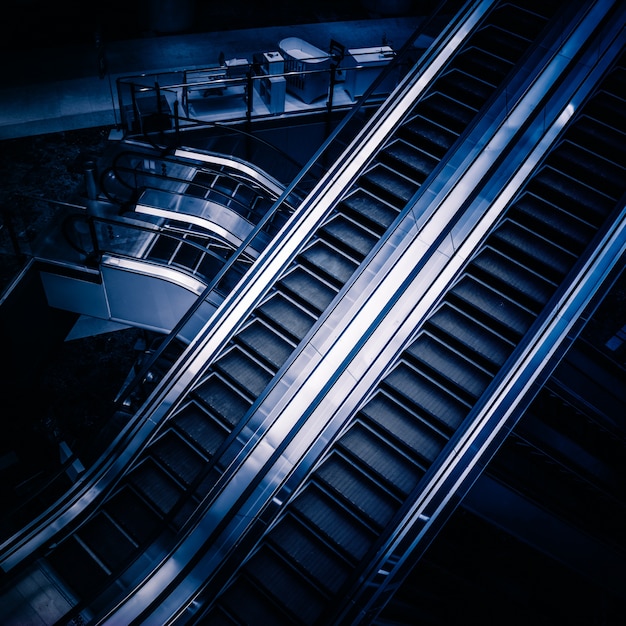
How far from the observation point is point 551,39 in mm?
6367

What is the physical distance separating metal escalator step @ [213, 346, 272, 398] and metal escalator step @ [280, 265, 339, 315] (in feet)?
2.64

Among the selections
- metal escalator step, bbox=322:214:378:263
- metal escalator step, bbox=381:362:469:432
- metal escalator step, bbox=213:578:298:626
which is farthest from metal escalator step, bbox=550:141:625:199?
metal escalator step, bbox=213:578:298:626

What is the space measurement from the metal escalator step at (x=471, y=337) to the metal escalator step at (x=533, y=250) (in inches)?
31.6

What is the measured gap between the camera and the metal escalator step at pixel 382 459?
18.3 ft

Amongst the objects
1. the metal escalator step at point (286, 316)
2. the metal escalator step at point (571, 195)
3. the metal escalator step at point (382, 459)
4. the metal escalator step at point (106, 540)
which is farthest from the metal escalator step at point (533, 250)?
the metal escalator step at point (106, 540)

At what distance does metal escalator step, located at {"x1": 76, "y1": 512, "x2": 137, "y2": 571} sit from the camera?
5.85 metres

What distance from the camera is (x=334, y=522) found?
5.56 meters

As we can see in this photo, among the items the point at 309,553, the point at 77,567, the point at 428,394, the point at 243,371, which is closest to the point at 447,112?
the point at 428,394

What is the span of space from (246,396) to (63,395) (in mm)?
3977

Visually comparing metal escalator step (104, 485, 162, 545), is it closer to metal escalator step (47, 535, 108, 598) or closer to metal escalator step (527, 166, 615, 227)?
metal escalator step (47, 535, 108, 598)

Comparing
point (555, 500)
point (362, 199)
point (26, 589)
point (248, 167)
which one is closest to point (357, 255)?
point (362, 199)

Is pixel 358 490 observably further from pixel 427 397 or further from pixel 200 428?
pixel 200 428

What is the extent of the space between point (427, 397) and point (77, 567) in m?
3.71

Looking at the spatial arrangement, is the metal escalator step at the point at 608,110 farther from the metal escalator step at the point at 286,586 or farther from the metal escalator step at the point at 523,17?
the metal escalator step at the point at 286,586
